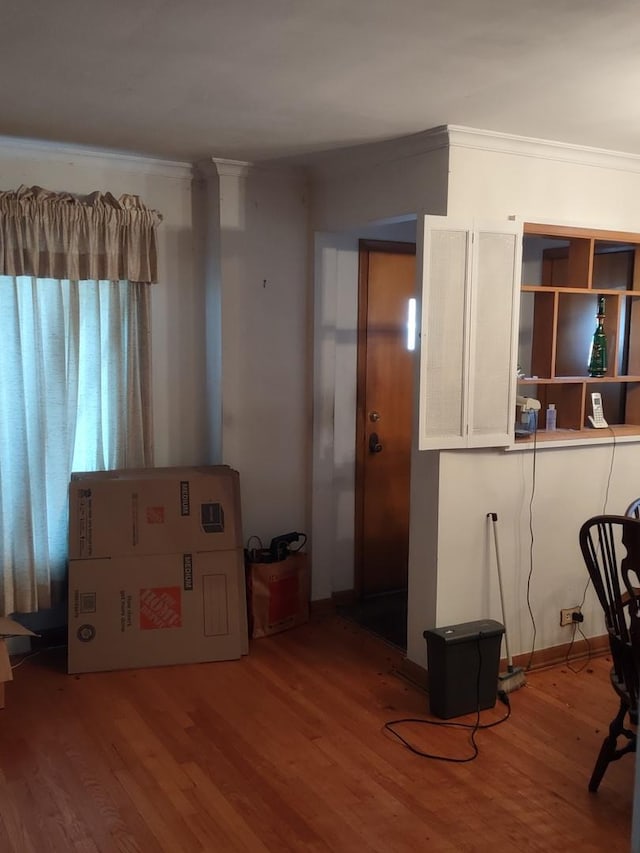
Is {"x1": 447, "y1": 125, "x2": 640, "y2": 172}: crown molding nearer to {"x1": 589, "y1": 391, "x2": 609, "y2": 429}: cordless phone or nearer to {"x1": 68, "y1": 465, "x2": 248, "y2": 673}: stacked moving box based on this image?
{"x1": 589, "y1": 391, "x2": 609, "y2": 429}: cordless phone

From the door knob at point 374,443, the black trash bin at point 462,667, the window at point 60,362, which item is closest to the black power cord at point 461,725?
the black trash bin at point 462,667

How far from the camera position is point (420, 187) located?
133 inches

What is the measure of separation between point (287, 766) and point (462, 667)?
2.73 feet

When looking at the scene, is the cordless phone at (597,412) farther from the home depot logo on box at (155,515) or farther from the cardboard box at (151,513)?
the home depot logo on box at (155,515)

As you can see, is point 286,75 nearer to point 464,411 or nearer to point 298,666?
point 464,411

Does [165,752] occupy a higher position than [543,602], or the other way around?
[543,602]

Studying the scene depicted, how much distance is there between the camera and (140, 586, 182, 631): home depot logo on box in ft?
11.9

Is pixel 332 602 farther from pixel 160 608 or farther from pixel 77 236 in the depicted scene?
pixel 77 236

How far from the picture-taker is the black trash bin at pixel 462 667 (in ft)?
10.4

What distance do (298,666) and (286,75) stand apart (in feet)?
8.46

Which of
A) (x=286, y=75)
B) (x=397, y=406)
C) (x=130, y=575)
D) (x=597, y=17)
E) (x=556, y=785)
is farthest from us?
(x=397, y=406)

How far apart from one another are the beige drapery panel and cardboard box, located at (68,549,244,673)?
1.36 meters

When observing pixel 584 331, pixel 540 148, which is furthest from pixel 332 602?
pixel 540 148

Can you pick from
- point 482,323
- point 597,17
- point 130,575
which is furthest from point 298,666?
point 597,17
